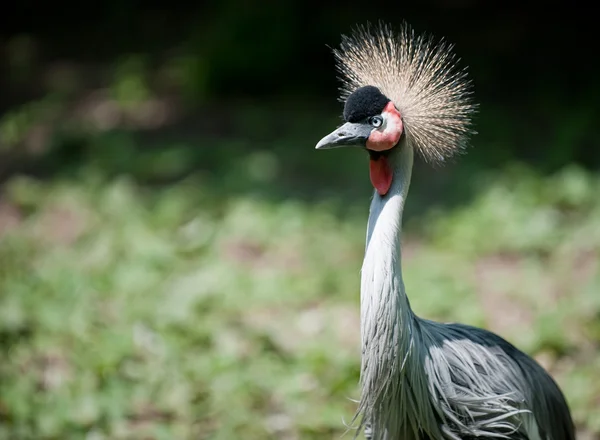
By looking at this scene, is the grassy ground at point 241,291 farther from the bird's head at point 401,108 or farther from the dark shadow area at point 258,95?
the bird's head at point 401,108

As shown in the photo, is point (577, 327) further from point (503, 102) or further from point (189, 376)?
point (503, 102)

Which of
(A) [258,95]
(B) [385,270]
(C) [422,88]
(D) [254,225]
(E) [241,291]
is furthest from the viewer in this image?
(A) [258,95]

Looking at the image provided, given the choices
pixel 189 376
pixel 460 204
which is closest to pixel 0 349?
pixel 189 376

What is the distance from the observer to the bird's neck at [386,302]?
6.00 ft

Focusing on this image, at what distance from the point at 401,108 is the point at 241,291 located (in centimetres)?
192

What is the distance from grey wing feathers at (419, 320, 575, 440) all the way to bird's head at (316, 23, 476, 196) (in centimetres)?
47

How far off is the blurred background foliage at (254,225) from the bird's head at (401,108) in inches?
49.8

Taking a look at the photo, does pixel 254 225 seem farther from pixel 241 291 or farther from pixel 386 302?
pixel 386 302

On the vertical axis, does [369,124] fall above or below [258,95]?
below

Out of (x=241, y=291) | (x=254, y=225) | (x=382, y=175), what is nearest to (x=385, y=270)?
(x=382, y=175)

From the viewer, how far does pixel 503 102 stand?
5.75 m

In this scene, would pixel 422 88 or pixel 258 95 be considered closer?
pixel 422 88

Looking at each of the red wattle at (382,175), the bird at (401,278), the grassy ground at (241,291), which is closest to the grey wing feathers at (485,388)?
the bird at (401,278)

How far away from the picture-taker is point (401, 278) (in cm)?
188
